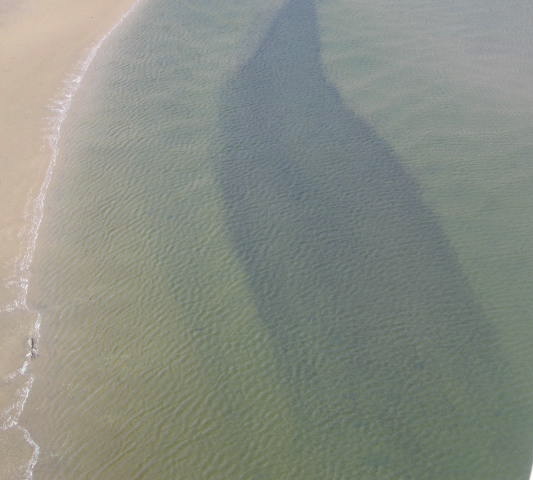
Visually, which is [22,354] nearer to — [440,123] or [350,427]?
[350,427]

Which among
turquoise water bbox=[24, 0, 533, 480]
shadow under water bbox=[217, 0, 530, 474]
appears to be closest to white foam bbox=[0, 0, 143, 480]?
turquoise water bbox=[24, 0, 533, 480]

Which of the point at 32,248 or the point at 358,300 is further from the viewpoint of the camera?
the point at 32,248

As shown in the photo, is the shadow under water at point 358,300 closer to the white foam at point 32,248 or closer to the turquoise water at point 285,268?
the turquoise water at point 285,268

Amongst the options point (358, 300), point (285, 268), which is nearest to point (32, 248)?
point (285, 268)

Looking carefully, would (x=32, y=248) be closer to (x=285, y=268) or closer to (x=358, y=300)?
(x=285, y=268)

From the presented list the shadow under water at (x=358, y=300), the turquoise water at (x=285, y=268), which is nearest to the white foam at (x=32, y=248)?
the turquoise water at (x=285, y=268)

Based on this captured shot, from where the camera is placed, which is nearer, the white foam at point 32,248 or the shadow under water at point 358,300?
the white foam at point 32,248
